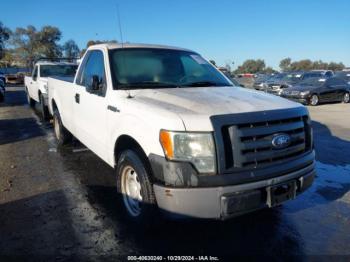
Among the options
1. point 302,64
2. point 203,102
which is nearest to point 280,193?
point 203,102

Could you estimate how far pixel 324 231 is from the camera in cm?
400

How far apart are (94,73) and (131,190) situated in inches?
78.3

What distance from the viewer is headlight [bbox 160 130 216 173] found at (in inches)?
125

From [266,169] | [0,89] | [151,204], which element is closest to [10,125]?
[0,89]

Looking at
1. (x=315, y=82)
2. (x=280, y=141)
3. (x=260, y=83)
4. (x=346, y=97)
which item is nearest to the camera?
(x=280, y=141)

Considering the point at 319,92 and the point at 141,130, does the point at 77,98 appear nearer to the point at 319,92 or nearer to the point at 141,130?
the point at 141,130

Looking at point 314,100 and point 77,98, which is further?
point 314,100

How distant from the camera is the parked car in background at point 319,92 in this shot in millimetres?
18109

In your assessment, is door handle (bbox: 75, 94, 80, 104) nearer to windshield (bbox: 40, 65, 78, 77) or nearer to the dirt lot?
the dirt lot

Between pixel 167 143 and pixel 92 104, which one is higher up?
pixel 92 104

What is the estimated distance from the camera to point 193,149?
3.21 meters

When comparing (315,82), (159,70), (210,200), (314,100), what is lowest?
(314,100)

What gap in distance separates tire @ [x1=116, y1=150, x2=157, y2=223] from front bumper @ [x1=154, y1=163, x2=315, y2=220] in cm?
17

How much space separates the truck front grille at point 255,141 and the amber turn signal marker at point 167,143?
0.42 meters
